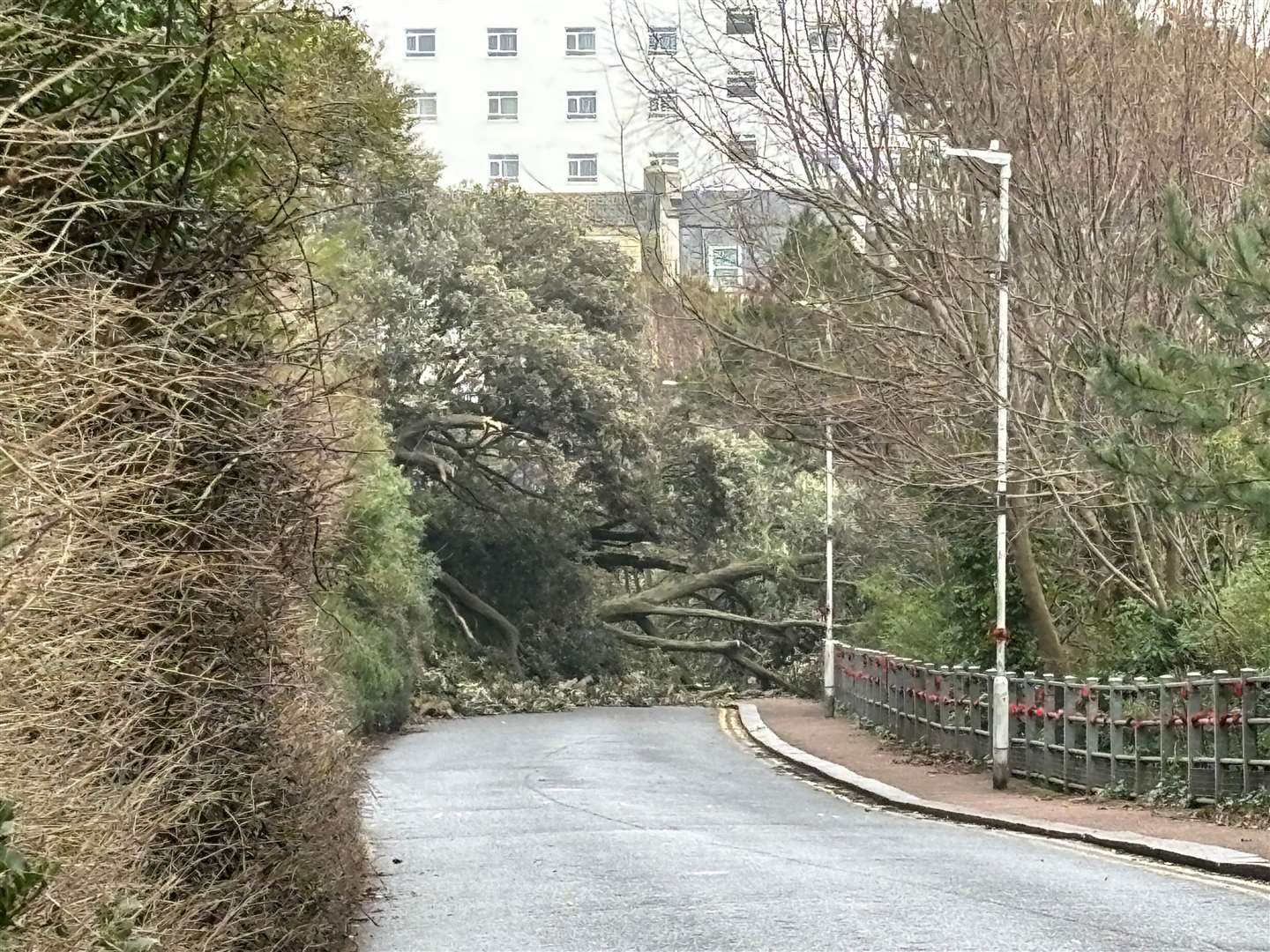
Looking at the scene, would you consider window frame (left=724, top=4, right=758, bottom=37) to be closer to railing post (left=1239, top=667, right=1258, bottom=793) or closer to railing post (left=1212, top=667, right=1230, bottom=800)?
railing post (left=1212, top=667, right=1230, bottom=800)

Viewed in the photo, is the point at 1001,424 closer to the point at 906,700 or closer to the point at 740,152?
the point at 740,152

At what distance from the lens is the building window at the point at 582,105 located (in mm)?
73062

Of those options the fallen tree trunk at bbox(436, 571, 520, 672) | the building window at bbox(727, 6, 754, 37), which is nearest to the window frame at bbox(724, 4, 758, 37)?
the building window at bbox(727, 6, 754, 37)

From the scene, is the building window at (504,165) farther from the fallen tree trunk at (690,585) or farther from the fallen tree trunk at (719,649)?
the fallen tree trunk at (719,649)

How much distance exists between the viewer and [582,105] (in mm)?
73250

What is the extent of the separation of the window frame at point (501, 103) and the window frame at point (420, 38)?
2.93m

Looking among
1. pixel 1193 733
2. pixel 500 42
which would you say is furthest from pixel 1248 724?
pixel 500 42

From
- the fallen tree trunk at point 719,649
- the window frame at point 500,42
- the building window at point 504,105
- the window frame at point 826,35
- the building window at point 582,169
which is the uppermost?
the window frame at point 500,42

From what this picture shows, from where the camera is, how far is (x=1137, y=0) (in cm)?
2230

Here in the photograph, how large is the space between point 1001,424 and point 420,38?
183ft

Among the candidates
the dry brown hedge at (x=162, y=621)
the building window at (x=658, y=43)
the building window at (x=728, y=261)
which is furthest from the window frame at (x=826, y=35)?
the dry brown hedge at (x=162, y=621)

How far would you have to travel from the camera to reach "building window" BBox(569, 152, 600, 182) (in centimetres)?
7319

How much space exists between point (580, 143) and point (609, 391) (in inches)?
1388

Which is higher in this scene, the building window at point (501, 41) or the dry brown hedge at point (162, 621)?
the building window at point (501, 41)
